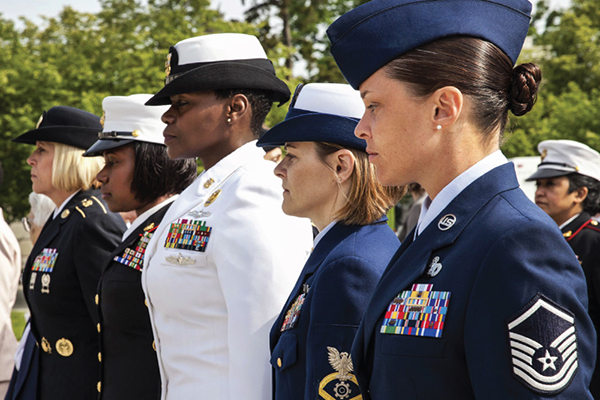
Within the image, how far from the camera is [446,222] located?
1660 millimetres

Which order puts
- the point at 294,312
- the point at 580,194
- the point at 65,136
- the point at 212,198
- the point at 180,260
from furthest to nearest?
the point at 580,194 → the point at 65,136 → the point at 212,198 → the point at 180,260 → the point at 294,312

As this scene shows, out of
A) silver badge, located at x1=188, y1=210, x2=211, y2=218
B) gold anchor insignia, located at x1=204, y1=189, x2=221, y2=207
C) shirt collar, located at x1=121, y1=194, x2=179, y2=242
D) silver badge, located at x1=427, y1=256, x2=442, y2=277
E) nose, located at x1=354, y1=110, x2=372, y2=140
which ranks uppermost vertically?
nose, located at x1=354, y1=110, x2=372, y2=140

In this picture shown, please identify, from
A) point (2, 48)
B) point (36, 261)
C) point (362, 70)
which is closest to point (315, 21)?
point (2, 48)

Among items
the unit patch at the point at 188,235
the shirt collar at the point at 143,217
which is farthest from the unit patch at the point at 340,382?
the shirt collar at the point at 143,217

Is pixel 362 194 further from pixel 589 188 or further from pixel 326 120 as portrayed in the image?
pixel 589 188

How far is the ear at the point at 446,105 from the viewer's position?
1.64m

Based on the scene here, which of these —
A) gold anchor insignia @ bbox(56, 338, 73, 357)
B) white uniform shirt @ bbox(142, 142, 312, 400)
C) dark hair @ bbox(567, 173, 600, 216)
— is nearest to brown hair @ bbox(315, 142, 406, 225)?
white uniform shirt @ bbox(142, 142, 312, 400)

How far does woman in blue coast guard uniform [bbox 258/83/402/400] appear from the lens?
215 cm

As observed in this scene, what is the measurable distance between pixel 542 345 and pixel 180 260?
5.66 feet

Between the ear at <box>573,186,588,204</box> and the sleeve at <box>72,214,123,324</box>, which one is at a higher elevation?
the ear at <box>573,186,588,204</box>

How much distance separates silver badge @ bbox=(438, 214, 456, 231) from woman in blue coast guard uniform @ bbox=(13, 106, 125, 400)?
2.60 m

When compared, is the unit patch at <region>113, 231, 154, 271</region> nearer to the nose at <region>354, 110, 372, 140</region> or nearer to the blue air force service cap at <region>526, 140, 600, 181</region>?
the nose at <region>354, 110, 372, 140</region>

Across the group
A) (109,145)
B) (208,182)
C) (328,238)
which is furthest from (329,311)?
(109,145)

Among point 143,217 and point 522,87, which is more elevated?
point 522,87
